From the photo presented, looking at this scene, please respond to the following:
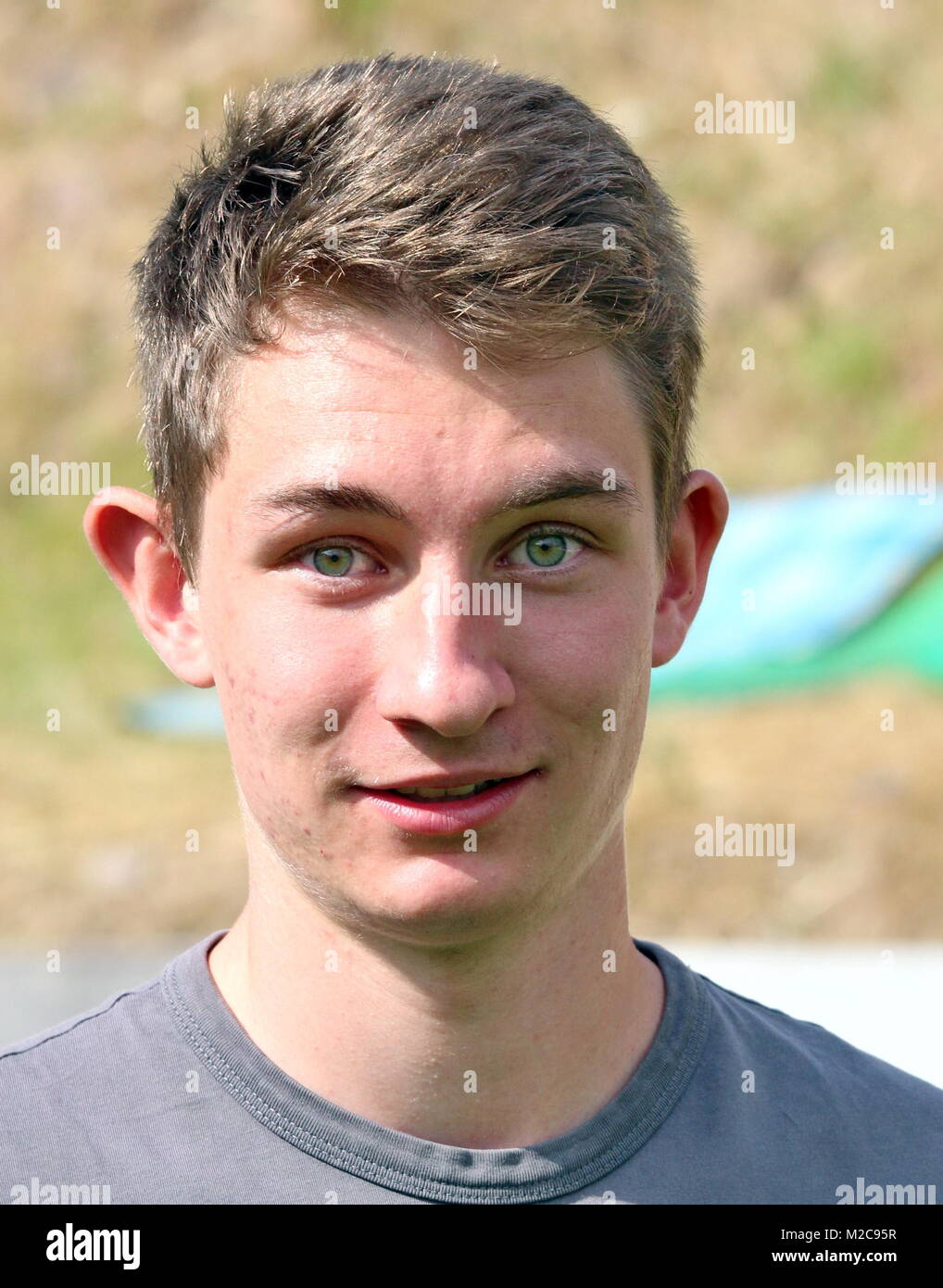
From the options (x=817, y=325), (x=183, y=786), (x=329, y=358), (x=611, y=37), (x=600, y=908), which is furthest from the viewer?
(x=611, y=37)

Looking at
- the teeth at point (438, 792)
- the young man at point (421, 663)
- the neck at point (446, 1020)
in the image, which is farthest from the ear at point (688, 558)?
the teeth at point (438, 792)

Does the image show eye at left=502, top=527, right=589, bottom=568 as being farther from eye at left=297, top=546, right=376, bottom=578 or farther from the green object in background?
the green object in background

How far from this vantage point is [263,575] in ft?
6.49

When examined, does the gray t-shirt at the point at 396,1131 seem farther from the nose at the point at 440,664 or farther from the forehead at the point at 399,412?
the forehead at the point at 399,412

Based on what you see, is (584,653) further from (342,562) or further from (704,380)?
(704,380)

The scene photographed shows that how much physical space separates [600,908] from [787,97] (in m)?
12.2

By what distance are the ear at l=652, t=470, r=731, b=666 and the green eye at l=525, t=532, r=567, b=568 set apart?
33cm

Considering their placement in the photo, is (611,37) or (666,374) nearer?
(666,374)

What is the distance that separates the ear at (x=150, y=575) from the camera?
7.30 ft

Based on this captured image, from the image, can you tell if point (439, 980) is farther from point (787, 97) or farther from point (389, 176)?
point (787, 97)

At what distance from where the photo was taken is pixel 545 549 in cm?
198

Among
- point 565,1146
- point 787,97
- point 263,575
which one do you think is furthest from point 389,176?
point 787,97

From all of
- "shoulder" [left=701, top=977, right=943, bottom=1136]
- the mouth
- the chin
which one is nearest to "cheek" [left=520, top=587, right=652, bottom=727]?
the mouth

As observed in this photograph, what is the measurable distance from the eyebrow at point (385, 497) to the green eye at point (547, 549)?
58 millimetres
